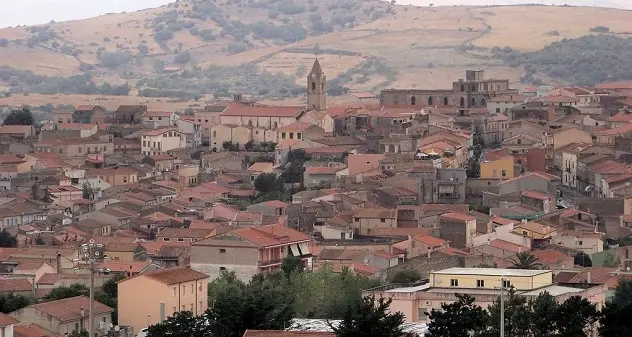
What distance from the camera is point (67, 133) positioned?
3787 inches

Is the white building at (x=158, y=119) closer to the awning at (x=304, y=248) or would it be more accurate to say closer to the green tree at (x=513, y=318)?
the awning at (x=304, y=248)

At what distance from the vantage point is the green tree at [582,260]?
185ft

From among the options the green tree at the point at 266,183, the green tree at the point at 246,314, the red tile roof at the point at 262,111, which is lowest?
the green tree at the point at 266,183

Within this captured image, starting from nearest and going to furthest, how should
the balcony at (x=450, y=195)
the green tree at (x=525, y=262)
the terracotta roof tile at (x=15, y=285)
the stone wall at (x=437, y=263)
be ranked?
the terracotta roof tile at (x=15, y=285) < the green tree at (x=525, y=262) < the stone wall at (x=437, y=263) < the balcony at (x=450, y=195)

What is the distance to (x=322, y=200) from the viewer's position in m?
69.3

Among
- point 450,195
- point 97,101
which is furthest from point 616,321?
point 97,101

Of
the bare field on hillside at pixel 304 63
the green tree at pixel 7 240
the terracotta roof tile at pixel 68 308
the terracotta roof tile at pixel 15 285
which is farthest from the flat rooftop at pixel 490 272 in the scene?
the bare field on hillside at pixel 304 63

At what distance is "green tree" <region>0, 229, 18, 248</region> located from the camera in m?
64.1

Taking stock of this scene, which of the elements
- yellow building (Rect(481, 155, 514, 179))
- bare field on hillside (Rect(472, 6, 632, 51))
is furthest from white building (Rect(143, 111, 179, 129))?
bare field on hillside (Rect(472, 6, 632, 51))

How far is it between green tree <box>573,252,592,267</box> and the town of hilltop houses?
5.5 inches

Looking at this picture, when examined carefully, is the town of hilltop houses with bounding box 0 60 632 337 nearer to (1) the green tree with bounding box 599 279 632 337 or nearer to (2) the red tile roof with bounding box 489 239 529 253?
(2) the red tile roof with bounding box 489 239 529 253

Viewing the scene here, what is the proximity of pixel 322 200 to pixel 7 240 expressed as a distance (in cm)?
1093

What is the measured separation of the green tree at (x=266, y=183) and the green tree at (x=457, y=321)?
42124mm

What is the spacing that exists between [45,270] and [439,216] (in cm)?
1516
